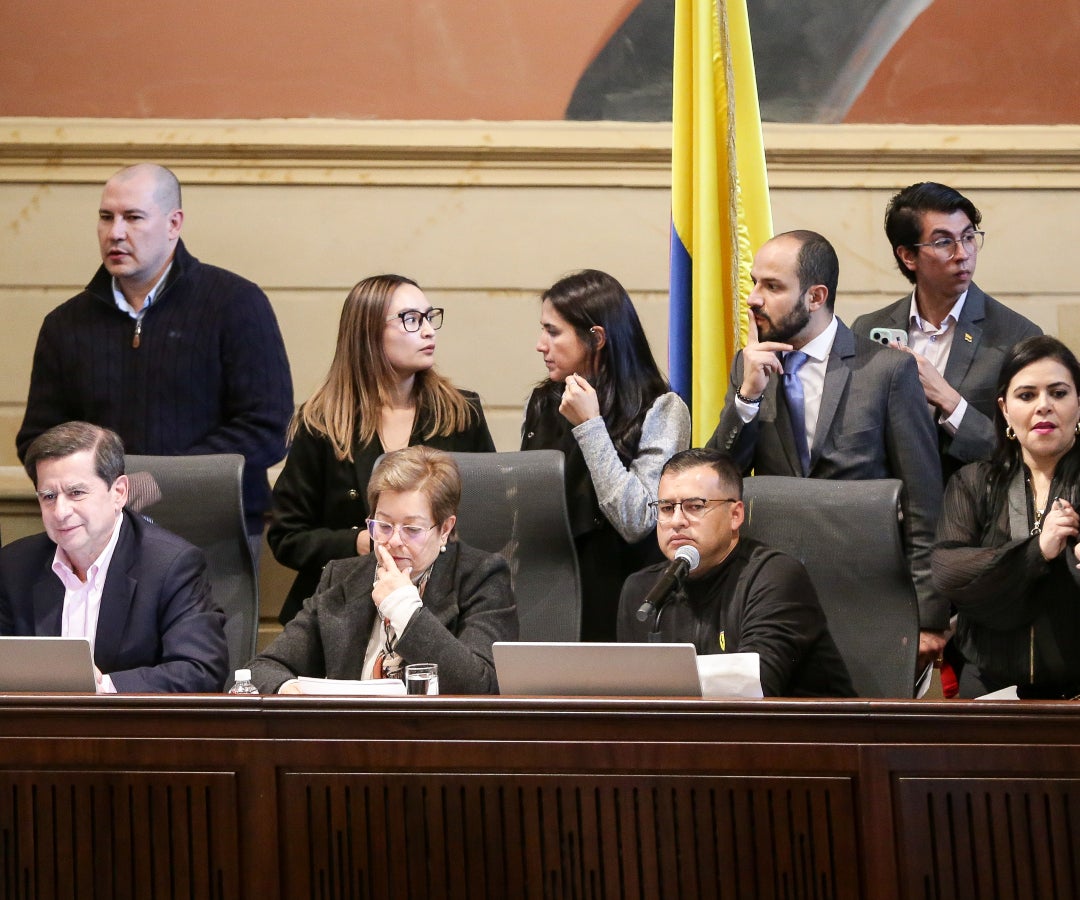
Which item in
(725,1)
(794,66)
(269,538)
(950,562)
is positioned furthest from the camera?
(794,66)

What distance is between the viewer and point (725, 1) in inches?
130

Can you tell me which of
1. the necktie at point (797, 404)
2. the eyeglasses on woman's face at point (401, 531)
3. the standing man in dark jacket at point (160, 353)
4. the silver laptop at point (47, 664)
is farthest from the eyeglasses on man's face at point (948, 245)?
the silver laptop at point (47, 664)

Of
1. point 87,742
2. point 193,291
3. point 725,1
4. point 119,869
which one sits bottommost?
point 119,869

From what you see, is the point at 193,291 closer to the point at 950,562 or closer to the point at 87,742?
the point at 87,742

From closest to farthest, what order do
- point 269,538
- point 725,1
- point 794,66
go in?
point 269,538, point 725,1, point 794,66

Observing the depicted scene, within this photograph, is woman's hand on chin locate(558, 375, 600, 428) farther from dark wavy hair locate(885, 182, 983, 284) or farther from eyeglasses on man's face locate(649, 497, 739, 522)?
dark wavy hair locate(885, 182, 983, 284)

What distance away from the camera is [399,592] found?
2.41 metres

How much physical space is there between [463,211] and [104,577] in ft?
6.25

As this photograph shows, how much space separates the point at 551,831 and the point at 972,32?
3074 millimetres

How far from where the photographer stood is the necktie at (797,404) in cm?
287

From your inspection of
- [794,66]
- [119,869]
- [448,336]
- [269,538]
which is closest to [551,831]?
[119,869]

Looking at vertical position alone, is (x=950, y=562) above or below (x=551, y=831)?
above

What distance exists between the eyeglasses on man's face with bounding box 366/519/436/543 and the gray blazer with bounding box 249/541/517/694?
76mm

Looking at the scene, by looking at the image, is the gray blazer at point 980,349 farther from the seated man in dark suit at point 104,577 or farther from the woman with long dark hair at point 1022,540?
the seated man in dark suit at point 104,577
